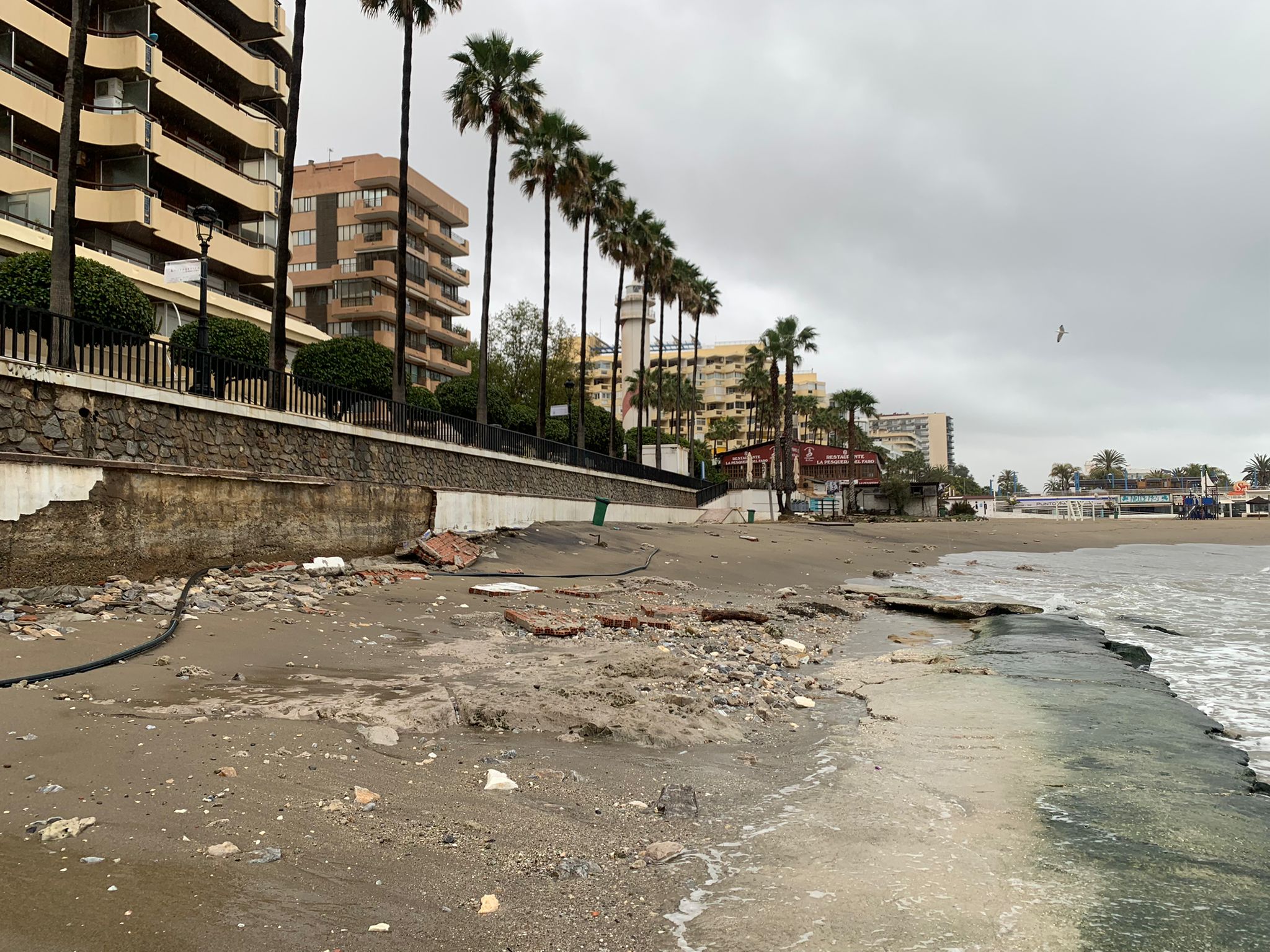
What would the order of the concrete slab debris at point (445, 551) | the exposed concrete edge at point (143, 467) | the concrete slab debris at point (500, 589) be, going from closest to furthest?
the exposed concrete edge at point (143, 467) < the concrete slab debris at point (500, 589) < the concrete slab debris at point (445, 551)

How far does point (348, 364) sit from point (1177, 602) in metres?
23.5

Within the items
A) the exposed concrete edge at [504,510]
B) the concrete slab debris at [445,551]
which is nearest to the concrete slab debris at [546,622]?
the concrete slab debris at [445,551]

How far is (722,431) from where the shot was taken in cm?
11262

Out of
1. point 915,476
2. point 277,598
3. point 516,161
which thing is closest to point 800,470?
point 516,161

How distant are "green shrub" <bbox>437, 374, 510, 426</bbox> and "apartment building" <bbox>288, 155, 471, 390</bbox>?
21.6m

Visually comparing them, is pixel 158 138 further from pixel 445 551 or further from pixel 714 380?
pixel 714 380

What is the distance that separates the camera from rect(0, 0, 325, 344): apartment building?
2544cm

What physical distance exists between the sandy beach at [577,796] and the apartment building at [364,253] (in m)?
50.1

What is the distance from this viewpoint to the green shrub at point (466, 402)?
33469 millimetres

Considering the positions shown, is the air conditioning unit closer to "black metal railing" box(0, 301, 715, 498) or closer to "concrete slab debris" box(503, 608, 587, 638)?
"black metal railing" box(0, 301, 715, 498)

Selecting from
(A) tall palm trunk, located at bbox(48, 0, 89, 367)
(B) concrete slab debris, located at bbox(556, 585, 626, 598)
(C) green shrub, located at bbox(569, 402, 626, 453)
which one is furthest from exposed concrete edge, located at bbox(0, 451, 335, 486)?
(C) green shrub, located at bbox(569, 402, 626, 453)

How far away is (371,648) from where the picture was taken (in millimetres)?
8289

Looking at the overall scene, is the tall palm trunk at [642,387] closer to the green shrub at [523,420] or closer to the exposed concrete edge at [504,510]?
the green shrub at [523,420]

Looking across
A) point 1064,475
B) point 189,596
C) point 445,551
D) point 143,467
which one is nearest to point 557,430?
point 445,551
